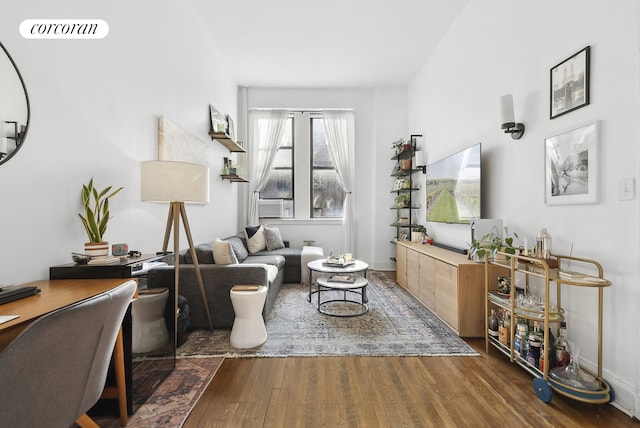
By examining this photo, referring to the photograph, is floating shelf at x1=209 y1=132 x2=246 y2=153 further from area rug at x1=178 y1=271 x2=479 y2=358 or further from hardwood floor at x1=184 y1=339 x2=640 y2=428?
hardwood floor at x1=184 y1=339 x2=640 y2=428

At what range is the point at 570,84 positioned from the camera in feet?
6.66

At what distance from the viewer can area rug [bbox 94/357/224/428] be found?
5.14 ft

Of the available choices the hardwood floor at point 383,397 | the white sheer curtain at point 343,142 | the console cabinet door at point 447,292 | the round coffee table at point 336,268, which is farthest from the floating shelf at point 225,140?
the console cabinet door at point 447,292

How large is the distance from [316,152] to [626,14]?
4.47 m

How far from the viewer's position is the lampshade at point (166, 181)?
6.97 feet

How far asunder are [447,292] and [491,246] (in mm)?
726

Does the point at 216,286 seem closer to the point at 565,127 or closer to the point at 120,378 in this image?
the point at 120,378

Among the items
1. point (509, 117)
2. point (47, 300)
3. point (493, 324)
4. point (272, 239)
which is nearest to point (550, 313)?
point (493, 324)

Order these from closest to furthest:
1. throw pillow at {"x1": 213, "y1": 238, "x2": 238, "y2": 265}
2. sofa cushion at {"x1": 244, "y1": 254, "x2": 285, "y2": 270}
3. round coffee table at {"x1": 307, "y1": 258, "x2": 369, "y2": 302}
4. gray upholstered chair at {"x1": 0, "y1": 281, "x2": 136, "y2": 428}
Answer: gray upholstered chair at {"x1": 0, "y1": 281, "x2": 136, "y2": 428} → throw pillow at {"x1": 213, "y1": 238, "x2": 238, "y2": 265} → round coffee table at {"x1": 307, "y1": 258, "x2": 369, "y2": 302} → sofa cushion at {"x1": 244, "y1": 254, "x2": 285, "y2": 270}

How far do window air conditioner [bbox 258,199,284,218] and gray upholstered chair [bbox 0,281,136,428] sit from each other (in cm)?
476

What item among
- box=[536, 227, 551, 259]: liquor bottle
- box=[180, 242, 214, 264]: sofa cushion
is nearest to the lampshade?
box=[180, 242, 214, 264]: sofa cushion

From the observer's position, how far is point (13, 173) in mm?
1443

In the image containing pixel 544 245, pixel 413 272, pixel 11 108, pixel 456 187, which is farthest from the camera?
pixel 413 272

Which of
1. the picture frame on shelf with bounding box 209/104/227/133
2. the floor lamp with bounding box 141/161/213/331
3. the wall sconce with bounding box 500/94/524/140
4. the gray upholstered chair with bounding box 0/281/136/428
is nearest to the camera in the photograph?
the gray upholstered chair with bounding box 0/281/136/428
